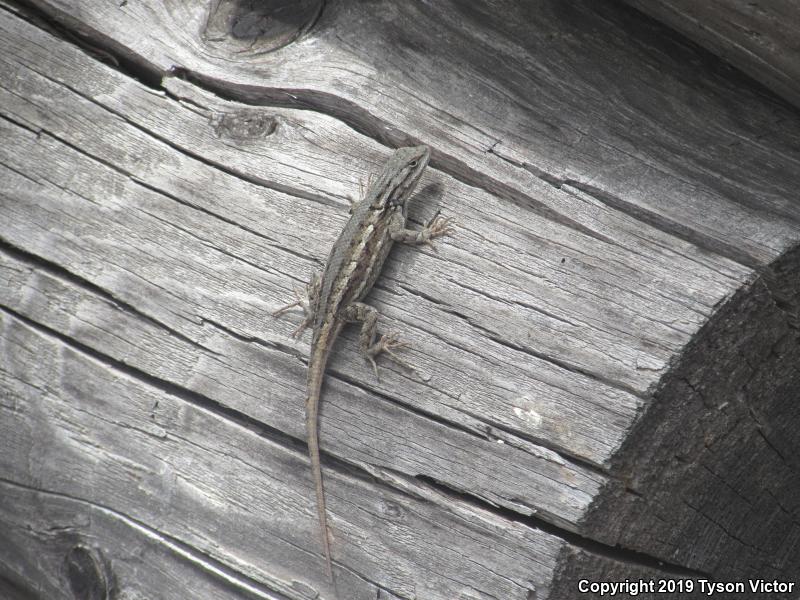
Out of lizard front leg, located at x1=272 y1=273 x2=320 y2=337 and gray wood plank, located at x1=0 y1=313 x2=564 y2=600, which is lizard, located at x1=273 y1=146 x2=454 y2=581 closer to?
lizard front leg, located at x1=272 y1=273 x2=320 y2=337

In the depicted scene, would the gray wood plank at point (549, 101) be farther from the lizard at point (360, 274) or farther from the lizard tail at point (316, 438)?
the lizard tail at point (316, 438)

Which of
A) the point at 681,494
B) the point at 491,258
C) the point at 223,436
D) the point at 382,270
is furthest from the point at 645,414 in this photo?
the point at 223,436

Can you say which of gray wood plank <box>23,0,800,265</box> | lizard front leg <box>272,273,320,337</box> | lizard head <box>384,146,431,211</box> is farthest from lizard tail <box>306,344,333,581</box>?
gray wood plank <box>23,0,800,265</box>

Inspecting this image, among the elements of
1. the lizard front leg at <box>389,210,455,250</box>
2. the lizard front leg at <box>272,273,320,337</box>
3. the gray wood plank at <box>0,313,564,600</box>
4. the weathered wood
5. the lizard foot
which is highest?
the weathered wood

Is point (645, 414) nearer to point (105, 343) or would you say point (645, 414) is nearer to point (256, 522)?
point (256, 522)

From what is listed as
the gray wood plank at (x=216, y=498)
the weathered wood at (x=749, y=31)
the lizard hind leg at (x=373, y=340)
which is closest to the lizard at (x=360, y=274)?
the lizard hind leg at (x=373, y=340)

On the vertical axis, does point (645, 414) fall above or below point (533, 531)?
above
